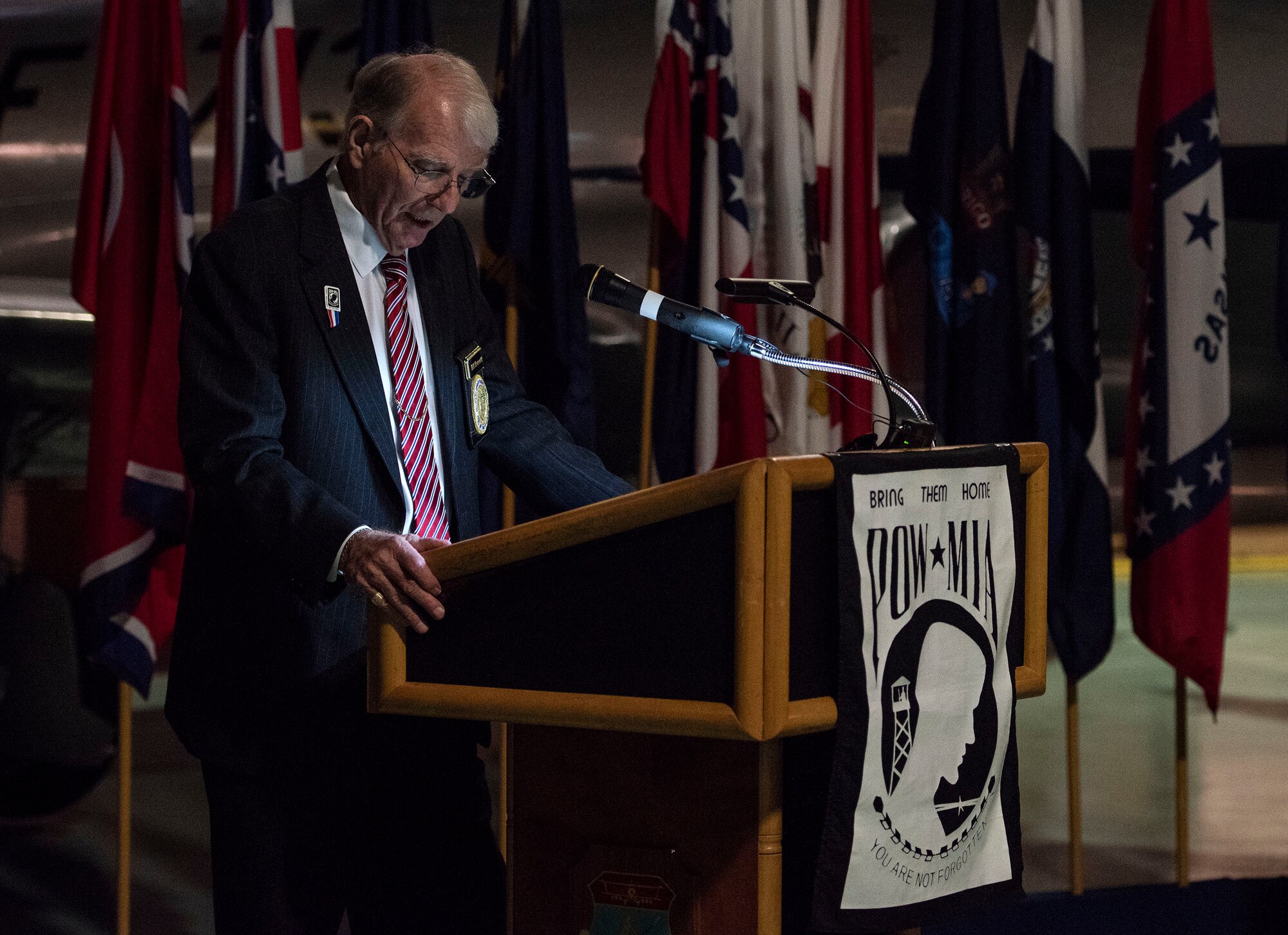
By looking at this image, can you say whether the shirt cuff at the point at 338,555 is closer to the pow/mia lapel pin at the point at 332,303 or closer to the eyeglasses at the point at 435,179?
the pow/mia lapel pin at the point at 332,303

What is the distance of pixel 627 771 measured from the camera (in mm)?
1352

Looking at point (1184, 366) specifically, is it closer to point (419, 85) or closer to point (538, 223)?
point (538, 223)

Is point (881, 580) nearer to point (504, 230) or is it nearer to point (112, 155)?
point (504, 230)

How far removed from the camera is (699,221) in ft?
9.78

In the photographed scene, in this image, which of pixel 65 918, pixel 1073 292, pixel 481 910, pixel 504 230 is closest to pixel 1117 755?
pixel 1073 292

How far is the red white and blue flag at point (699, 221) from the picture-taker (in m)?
2.90

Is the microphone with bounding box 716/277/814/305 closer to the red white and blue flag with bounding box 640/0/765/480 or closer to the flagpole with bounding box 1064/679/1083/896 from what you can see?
the red white and blue flag with bounding box 640/0/765/480

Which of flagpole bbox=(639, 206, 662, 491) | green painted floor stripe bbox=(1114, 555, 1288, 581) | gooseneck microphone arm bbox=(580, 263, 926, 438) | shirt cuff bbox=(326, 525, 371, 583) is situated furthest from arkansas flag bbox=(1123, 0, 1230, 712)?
green painted floor stripe bbox=(1114, 555, 1288, 581)

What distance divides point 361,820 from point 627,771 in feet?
1.45

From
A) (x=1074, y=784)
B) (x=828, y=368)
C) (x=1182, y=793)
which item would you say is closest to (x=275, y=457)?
(x=828, y=368)

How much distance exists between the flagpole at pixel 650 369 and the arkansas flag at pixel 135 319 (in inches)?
36.6

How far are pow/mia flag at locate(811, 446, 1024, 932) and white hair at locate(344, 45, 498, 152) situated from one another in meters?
0.63

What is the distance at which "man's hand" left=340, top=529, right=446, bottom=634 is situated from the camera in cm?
135

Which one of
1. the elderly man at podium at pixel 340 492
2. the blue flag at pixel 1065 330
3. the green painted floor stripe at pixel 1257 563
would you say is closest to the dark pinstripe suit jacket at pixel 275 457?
the elderly man at podium at pixel 340 492
